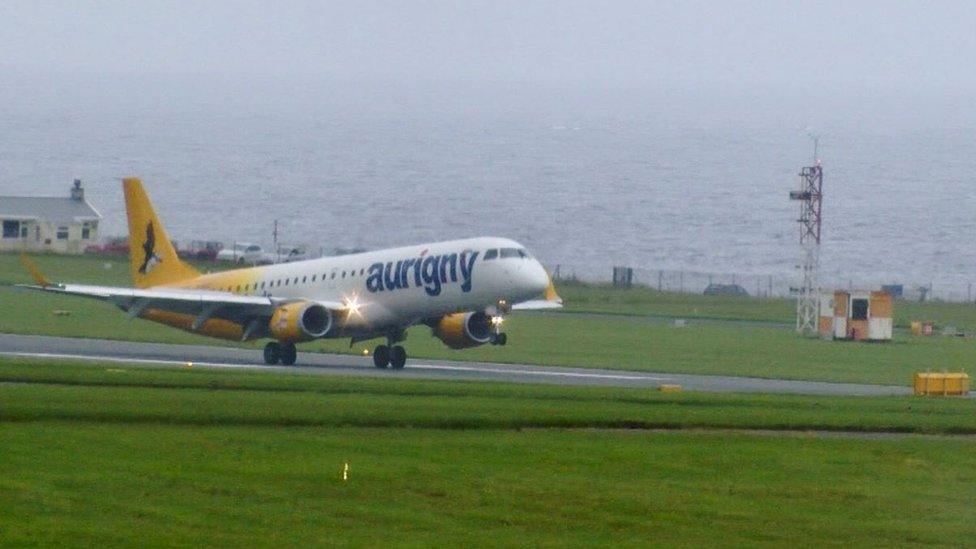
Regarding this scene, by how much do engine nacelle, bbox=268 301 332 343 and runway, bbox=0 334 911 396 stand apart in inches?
35.2

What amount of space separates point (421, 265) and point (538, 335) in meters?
17.9

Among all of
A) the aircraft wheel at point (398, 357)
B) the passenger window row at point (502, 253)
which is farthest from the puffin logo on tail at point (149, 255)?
the passenger window row at point (502, 253)

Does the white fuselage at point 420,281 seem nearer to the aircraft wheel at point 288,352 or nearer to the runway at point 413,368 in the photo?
the aircraft wheel at point 288,352

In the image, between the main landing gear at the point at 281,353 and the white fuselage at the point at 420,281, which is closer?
the white fuselage at the point at 420,281

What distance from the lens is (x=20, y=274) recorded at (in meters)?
91.3

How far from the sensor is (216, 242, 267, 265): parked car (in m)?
114

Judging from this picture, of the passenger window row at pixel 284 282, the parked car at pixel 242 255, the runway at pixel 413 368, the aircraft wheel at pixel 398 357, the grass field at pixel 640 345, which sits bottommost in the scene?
the runway at pixel 413 368

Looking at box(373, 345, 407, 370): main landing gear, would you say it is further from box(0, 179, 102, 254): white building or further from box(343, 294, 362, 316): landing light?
box(0, 179, 102, 254): white building

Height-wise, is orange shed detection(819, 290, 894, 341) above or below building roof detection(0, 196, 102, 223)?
below

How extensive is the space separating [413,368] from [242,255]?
6766cm

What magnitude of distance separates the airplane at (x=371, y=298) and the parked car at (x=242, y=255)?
53749mm

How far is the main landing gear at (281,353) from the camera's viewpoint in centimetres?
5312

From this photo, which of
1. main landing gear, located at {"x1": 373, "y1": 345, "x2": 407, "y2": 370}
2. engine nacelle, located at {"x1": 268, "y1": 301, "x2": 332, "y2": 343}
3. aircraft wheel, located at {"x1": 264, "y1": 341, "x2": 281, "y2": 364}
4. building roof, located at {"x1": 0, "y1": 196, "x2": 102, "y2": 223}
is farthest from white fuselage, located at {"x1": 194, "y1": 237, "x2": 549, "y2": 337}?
building roof, located at {"x1": 0, "y1": 196, "x2": 102, "y2": 223}

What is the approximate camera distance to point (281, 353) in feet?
174
